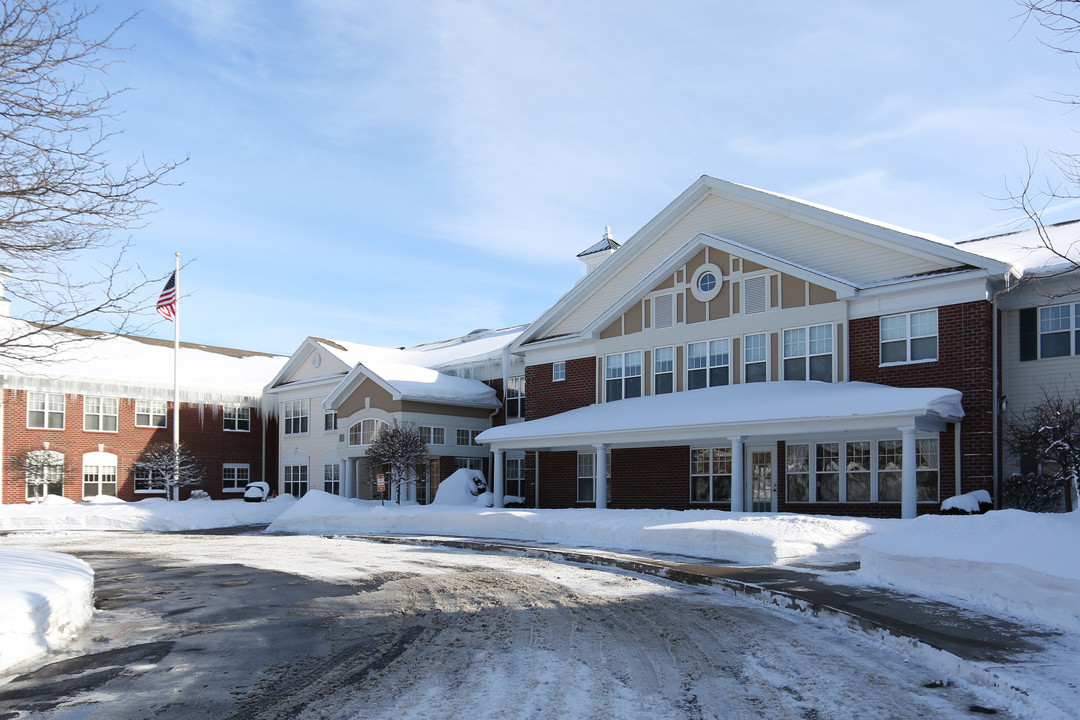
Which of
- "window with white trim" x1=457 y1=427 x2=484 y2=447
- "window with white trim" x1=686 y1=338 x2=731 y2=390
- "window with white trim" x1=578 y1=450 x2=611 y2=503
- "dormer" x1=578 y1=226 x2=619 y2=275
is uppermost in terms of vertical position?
"dormer" x1=578 y1=226 x2=619 y2=275

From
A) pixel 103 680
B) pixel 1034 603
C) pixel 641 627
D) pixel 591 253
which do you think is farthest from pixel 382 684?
pixel 591 253

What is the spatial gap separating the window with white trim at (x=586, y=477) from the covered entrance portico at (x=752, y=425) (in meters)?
0.46

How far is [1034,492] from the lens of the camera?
19.7 meters

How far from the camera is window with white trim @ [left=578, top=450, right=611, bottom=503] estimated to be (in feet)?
96.7

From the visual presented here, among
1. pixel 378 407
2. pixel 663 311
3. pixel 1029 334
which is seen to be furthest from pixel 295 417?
pixel 1029 334

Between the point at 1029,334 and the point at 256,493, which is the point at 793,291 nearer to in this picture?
the point at 1029,334

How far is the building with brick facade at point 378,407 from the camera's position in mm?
34281

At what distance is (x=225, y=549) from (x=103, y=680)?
14079 mm

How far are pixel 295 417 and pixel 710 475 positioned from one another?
22.9 meters

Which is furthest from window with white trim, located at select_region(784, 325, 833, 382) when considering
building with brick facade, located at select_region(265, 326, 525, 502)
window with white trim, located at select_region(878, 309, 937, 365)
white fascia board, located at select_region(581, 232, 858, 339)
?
building with brick facade, located at select_region(265, 326, 525, 502)

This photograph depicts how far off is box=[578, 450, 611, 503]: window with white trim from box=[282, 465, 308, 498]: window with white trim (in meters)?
16.6

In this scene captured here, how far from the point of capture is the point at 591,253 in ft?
137

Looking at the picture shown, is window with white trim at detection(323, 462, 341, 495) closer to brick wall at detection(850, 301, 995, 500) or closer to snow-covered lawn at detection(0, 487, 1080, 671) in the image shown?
snow-covered lawn at detection(0, 487, 1080, 671)

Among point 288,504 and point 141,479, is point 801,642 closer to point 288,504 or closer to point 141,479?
point 288,504
